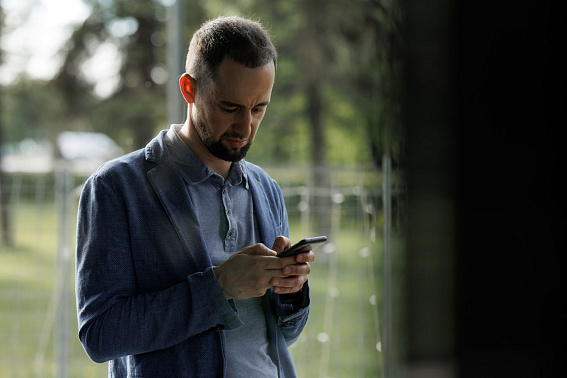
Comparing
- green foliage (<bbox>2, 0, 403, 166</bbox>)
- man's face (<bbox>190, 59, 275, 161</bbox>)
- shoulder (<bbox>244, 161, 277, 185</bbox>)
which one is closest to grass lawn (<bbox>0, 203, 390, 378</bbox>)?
green foliage (<bbox>2, 0, 403, 166</bbox>)

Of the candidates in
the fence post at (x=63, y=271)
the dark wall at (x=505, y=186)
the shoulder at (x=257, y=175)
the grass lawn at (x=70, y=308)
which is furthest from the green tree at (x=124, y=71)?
the dark wall at (x=505, y=186)

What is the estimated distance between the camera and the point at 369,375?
20 cm

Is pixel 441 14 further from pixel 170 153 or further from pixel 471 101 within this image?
pixel 170 153

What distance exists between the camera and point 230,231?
0.71 m

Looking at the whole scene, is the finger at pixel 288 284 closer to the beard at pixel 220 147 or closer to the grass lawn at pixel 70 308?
the beard at pixel 220 147

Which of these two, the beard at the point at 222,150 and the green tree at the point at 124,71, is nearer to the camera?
the beard at the point at 222,150

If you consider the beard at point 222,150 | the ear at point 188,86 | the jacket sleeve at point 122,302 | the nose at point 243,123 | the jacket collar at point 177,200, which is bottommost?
the jacket sleeve at point 122,302

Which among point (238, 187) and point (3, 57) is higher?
point (3, 57)

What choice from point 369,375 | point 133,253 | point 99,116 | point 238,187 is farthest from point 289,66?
point 99,116

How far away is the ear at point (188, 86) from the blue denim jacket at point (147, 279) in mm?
86

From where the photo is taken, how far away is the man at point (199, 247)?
2.06 ft

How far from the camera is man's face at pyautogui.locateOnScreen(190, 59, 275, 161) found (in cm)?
70

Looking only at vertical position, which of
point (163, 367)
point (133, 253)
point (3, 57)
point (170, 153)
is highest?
point (3, 57)

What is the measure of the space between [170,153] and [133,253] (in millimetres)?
129
